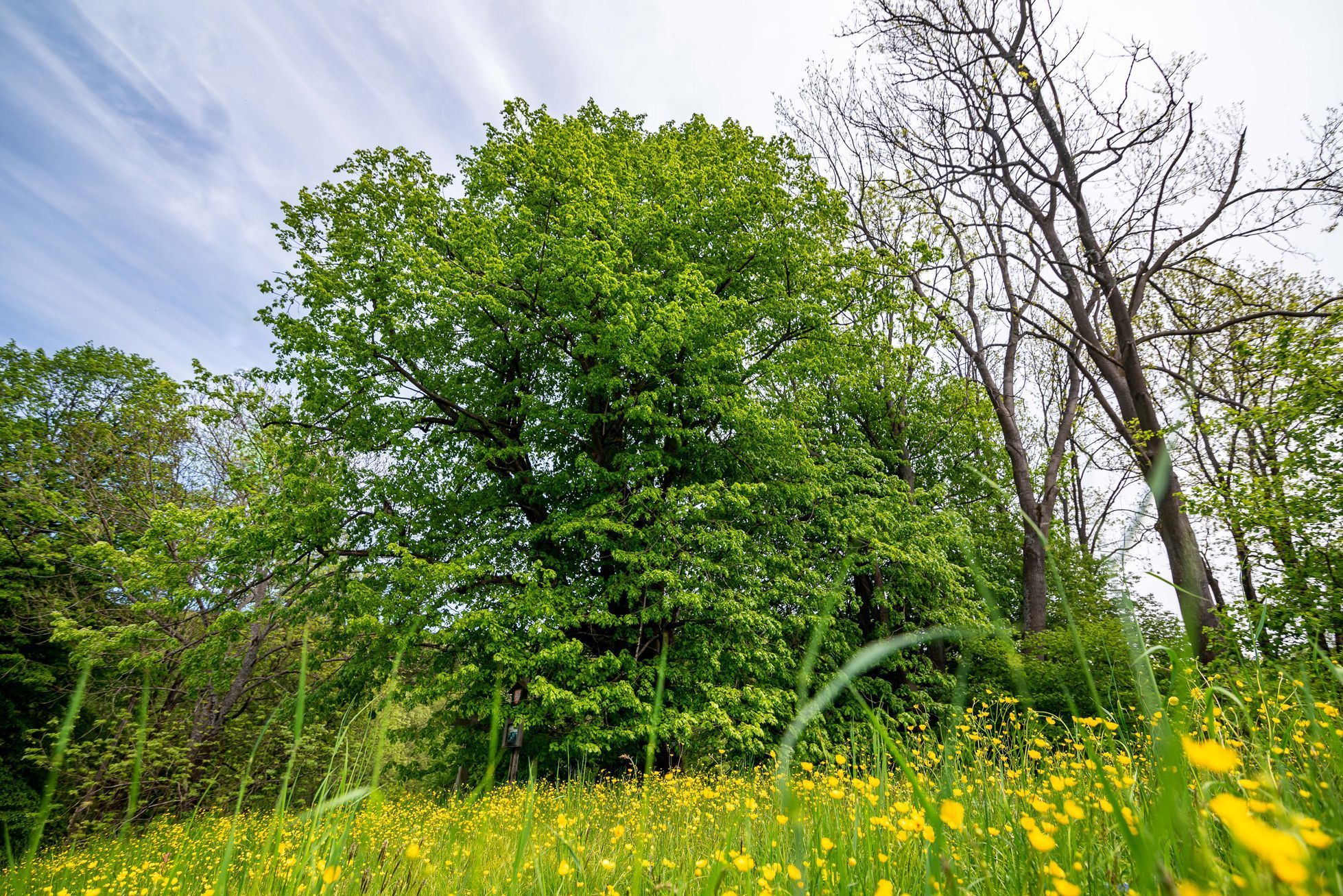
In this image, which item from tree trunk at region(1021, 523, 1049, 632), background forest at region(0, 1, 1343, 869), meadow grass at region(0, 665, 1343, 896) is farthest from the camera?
tree trunk at region(1021, 523, 1049, 632)

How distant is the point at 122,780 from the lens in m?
10.9

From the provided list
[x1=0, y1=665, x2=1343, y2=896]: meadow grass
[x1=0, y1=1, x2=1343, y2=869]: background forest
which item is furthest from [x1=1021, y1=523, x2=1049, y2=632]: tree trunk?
[x1=0, y1=665, x2=1343, y2=896]: meadow grass

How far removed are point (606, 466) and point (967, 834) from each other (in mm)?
9861

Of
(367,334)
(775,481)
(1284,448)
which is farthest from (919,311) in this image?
(367,334)

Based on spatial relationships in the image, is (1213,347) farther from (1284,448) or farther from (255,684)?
(255,684)

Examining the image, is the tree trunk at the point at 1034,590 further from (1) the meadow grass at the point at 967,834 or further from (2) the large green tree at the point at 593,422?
(1) the meadow grass at the point at 967,834

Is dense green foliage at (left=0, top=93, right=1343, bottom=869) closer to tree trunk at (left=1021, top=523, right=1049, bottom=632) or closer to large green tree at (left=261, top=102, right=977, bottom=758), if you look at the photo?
large green tree at (left=261, top=102, right=977, bottom=758)

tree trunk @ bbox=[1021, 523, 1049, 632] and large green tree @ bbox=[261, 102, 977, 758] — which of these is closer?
large green tree @ bbox=[261, 102, 977, 758]

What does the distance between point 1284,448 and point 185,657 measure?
14916mm

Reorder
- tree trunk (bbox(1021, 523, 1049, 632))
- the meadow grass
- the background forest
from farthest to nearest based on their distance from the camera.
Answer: tree trunk (bbox(1021, 523, 1049, 632)), the background forest, the meadow grass

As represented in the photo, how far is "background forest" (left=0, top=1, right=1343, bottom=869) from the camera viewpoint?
27.6 feet

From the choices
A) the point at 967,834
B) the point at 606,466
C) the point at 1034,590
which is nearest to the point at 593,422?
the point at 606,466

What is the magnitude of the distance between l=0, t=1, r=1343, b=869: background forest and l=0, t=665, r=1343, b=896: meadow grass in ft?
15.2

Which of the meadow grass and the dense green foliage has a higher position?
the dense green foliage
